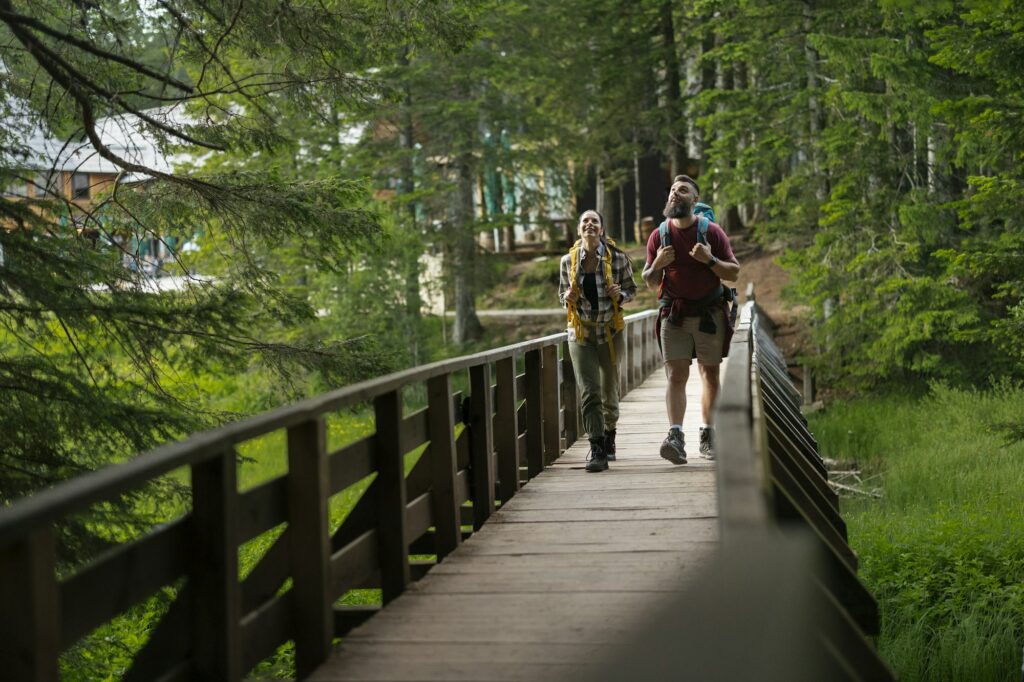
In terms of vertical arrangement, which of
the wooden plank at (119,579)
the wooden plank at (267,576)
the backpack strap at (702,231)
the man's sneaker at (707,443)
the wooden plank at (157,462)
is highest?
the backpack strap at (702,231)

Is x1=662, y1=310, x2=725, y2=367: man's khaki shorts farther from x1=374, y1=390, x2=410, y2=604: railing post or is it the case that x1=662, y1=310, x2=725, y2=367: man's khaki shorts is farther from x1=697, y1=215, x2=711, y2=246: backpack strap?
x1=374, y1=390, x2=410, y2=604: railing post

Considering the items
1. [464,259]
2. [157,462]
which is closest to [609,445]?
[157,462]

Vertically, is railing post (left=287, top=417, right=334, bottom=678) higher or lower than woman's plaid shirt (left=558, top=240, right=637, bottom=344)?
lower

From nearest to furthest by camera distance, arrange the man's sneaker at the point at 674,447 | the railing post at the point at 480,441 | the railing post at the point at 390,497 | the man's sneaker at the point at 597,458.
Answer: the railing post at the point at 390,497 < the railing post at the point at 480,441 < the man's sneaker at the point at 674,447 < the man's sneaker at the point at 597,458

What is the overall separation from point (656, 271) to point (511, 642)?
4.18 metres

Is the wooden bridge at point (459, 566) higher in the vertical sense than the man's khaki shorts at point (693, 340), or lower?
lower

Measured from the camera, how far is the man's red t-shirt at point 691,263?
27.0ft

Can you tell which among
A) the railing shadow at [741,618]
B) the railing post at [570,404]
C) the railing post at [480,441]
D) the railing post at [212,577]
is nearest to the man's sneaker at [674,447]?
the railing post at [480,441]

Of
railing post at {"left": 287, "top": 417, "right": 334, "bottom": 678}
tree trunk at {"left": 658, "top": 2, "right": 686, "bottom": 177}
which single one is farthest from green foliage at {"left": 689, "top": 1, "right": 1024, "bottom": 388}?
railing post at {"left": 287, "top": 417, "right": 334, "bottom": 678}

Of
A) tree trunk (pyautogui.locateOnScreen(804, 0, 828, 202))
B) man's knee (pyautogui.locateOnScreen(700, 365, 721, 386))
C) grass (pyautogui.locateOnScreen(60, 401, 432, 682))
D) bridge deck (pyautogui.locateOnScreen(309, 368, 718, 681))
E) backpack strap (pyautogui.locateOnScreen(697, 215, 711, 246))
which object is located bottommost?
grass (pyautogui.locateOnScreen(60, 401, 432, 682))

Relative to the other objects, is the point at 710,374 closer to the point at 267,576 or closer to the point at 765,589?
the point at 267,576

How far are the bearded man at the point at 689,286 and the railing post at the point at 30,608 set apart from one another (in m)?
5.57

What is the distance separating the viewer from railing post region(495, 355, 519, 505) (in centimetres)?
820

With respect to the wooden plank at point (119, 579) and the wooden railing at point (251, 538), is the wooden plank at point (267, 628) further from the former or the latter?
the wooden plank at point (119, 579)
